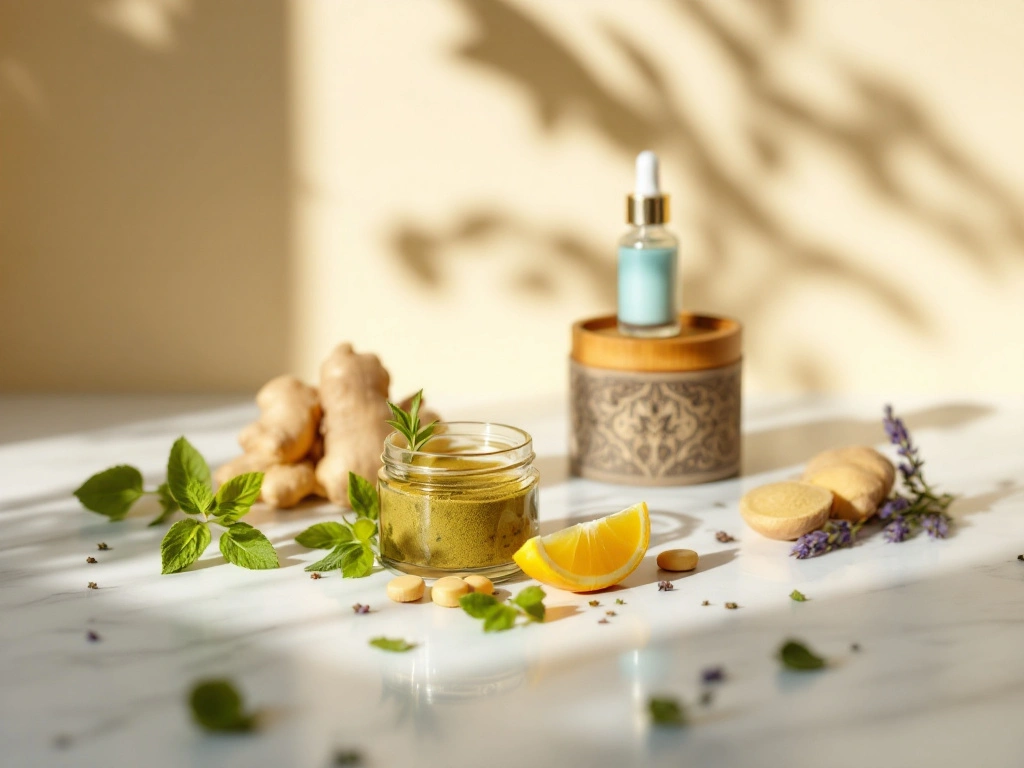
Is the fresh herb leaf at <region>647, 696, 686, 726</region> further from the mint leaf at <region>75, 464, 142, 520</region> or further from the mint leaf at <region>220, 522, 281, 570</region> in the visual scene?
the mint leaf at <region>75, 464, 142, 520</region>

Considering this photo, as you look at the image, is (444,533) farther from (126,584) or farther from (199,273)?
(199,273)

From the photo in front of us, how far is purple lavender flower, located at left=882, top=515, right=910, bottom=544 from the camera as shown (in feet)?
4.14

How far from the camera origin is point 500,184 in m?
1.88

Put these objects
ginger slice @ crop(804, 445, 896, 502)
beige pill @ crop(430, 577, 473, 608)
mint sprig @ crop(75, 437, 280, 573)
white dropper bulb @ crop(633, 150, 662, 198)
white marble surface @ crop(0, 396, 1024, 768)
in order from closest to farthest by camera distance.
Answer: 1. white marble surface @ crop(0, 396, 1024, 768)
2. beige pill @ crop(430, 577, 473, 608)
3. mint sprig @ crop(75, 437, 280, 573)
4. ginger slice @ crop(804, 445, 896, 502)
5. white dropper bulb @ crop(633, 150, 662, 198)

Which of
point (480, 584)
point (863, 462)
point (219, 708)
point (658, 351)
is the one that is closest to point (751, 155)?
point (658, 351)

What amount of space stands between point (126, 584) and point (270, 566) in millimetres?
136

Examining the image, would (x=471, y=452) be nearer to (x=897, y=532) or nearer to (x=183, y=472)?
(x=183, y=472)

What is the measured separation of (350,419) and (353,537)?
8.0 inches

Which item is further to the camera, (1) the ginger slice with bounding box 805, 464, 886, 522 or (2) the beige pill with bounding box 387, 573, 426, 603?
(1) the ginger slice with bounding box 805, 464, 886, 522

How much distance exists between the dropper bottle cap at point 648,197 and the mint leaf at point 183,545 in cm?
62

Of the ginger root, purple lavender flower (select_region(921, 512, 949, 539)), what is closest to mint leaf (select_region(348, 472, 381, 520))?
the ginger root

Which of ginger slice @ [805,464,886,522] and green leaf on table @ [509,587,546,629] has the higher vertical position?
ginger slice @ [805,464,886,522]

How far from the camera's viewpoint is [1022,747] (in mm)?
836

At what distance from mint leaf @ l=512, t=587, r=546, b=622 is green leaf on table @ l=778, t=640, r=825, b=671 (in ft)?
0.68
